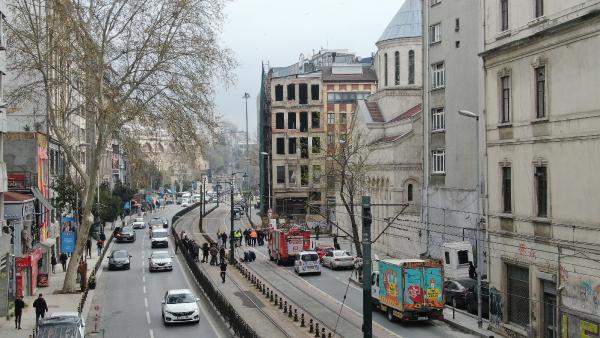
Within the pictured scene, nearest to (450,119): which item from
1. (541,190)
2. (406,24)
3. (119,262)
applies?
(406,24)

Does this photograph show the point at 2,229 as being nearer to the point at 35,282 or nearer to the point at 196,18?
the point at 35,282

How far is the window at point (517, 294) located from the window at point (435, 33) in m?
24.4

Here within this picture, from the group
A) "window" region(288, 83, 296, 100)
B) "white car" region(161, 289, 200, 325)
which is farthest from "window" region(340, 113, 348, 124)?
"white car" region(161, 289, 200, 325)

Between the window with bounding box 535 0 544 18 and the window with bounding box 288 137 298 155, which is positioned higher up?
the window with bounding box 535 0 544 18

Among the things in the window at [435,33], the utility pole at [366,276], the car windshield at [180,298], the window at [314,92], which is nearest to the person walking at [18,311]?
the car windshield at [180,298]

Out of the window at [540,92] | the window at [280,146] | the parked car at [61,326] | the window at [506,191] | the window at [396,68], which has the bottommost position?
the parked car at [61,326]

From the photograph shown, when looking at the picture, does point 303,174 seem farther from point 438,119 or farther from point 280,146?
point 438,119

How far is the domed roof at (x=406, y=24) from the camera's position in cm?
6544

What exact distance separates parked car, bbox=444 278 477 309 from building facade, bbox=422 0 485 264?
6.77 m

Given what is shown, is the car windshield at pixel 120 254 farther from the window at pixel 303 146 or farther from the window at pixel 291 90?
the window at pixel 291 90

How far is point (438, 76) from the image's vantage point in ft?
164

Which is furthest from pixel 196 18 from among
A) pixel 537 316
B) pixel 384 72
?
pixel 384 72

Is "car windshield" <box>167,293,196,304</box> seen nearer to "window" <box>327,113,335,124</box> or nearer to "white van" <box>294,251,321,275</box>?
"white van" <box>294,251,321,275</box>

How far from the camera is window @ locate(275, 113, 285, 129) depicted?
325 feet
